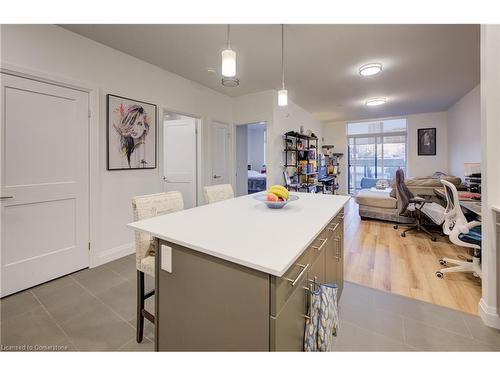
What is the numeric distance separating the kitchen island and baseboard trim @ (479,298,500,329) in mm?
1425

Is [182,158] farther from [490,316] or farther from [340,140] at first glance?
[340,140]

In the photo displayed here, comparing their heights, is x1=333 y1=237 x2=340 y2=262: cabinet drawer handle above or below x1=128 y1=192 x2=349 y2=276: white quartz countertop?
below

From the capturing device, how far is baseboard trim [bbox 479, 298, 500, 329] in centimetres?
170

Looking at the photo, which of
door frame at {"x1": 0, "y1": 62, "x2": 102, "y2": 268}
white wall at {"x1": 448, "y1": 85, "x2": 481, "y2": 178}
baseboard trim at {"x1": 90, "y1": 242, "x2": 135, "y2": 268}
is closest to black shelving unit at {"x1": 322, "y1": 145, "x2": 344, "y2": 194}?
white wall at {"x1": 448, "y1": 85, "x2": 481, "y2": 178}

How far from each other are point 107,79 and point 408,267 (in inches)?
168

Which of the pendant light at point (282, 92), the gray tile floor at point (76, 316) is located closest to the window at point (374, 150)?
the pendant light at point (282, 92)

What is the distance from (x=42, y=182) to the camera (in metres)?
2.30

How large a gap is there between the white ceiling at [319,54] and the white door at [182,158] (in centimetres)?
93

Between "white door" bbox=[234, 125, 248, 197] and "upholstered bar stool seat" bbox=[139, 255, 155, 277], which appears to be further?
"white door" bbox=[234, 125, 248, 197]

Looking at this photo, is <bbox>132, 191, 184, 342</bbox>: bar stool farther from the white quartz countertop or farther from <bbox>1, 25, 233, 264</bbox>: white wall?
<bbox>1, 25, 233, 264</bbox>: white wall

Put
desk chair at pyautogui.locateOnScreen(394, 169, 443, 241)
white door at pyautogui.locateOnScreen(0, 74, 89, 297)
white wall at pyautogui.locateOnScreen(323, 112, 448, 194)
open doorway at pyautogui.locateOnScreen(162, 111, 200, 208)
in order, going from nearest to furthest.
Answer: white door at pyautogui.locateOnScreen(0, 74, 89, 297)
desk chair at pyautogui.locateOnScreen(394, 169, 443, 241)
open doorway at pyautogui.locateOnScreen(162, 111, 200, 208)
white wall at pyautogui.locateOnScreen(323, 112, 448, 194)

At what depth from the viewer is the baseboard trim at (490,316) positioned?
1700 millimetres

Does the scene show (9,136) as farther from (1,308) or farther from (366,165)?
(366,165)

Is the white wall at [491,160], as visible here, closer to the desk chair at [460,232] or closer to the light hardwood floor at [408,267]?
the light hardwood floor at [408,267]
